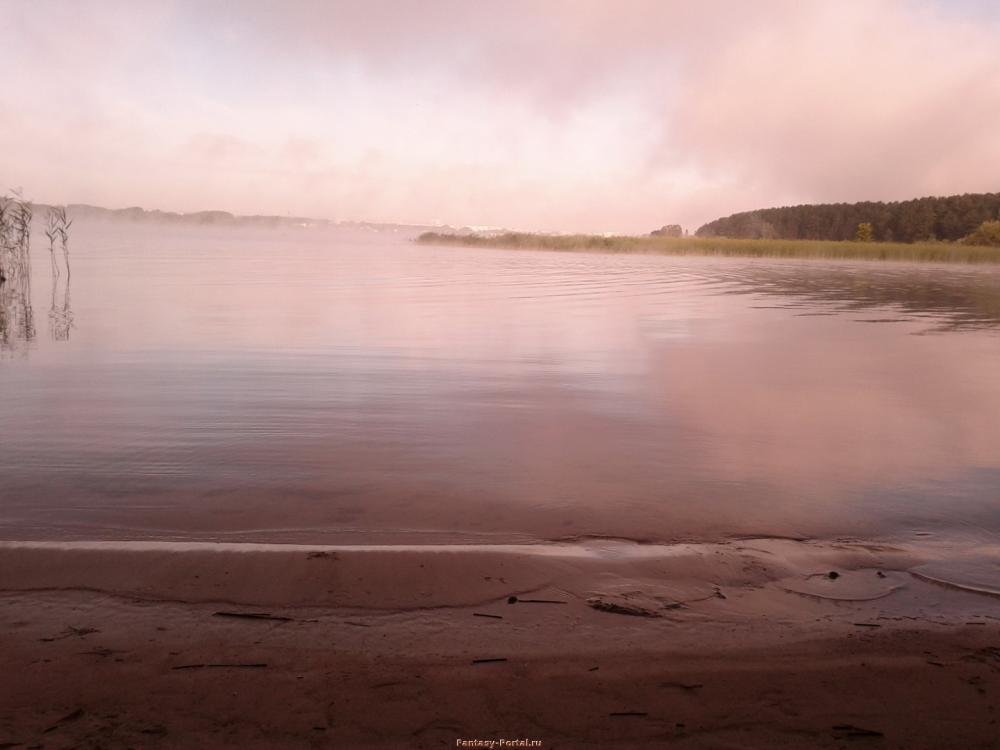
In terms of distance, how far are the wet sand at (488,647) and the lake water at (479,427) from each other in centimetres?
56

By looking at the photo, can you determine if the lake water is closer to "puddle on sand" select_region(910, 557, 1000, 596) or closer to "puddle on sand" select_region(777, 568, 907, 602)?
"puddle on sand" select_region(910, 557, 1000, 596)

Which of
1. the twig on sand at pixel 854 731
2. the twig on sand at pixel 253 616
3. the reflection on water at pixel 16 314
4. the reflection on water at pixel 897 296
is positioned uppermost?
the reflection on water at pixel 897 296

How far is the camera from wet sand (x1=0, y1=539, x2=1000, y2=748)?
2.52 meters

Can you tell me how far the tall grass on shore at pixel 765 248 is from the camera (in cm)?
6169

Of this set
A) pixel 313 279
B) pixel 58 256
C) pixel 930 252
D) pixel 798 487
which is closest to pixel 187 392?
pixel 798 487

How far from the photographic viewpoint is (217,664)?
2.85 metres

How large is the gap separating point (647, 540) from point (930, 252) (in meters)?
69.5

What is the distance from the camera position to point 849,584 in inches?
151

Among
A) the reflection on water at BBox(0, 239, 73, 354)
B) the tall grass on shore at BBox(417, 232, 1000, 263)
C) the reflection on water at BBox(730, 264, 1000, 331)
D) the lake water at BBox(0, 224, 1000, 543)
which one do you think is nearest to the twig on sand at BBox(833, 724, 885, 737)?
the lake water at BBox(0, 224, 1000, 543)

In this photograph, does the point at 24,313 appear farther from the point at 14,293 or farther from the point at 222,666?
the point at 222,666

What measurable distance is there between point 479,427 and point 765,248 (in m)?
66.8

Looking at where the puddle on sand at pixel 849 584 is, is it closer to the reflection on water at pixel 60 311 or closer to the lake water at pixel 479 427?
the lake water at pixel 479 427

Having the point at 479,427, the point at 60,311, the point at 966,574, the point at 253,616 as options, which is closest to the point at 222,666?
the point at 253,616

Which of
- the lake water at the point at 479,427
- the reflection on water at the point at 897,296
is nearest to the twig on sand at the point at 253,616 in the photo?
the lake water at the point at 479,427
